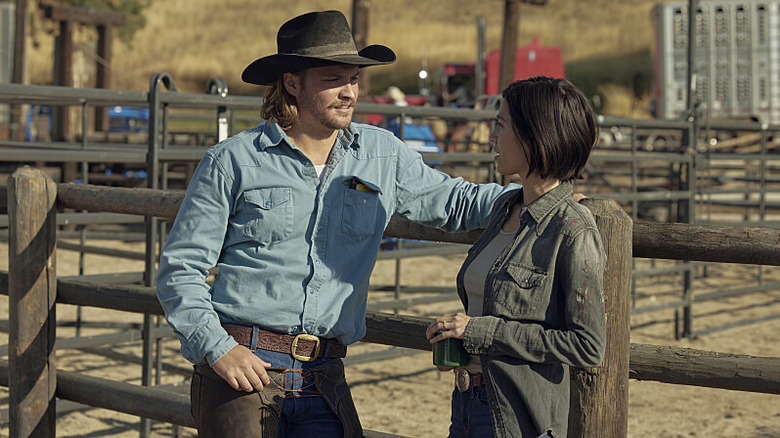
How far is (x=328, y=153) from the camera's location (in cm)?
252

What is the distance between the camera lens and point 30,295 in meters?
3.37

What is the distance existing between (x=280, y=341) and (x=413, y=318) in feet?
1.76

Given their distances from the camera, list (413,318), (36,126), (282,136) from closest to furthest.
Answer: (282,136) → (413,318) → (36,126)

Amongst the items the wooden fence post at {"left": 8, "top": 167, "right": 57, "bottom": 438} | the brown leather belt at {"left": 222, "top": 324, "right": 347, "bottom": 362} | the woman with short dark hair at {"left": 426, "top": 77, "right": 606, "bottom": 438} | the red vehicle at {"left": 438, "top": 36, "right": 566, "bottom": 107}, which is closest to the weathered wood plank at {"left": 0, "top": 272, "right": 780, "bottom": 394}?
the woman with short dark hair at {"left": 426, "top": 77, "right": 606, "bottom": 438}

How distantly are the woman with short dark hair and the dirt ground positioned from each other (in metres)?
3.34

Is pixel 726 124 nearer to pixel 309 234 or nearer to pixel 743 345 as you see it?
pixel 743 345

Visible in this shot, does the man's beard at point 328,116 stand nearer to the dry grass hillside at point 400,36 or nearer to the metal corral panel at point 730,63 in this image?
the metal corral panel at point 730,63

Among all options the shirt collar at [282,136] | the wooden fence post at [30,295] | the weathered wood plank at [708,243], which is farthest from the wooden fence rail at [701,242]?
the wooden fence post at [30,295]

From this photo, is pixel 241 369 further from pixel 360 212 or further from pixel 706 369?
pixel 706 369

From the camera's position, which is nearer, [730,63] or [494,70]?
[730,63]

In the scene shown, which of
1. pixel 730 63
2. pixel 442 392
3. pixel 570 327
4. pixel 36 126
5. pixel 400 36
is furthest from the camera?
pixel 400 36

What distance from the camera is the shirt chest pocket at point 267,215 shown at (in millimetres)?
2395

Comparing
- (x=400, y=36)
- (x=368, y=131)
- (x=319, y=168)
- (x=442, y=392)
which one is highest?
(x=400, y=36)

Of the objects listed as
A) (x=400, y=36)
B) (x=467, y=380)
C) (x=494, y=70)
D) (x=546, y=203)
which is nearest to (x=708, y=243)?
(x=546, y=203)
